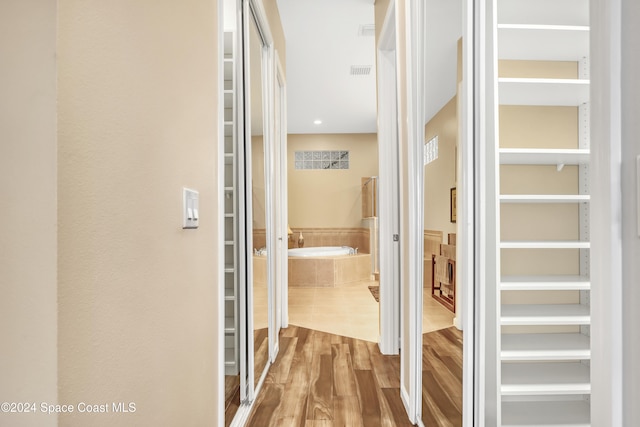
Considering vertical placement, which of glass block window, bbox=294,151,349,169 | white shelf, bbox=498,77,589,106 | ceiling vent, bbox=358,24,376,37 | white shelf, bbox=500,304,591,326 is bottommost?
white shelf, bbox=500,304,591,326

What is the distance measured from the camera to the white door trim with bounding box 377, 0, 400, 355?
2.78 meters

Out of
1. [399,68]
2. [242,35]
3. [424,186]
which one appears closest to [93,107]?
[424,186]

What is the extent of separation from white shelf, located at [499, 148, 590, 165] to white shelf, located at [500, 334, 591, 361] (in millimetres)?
590

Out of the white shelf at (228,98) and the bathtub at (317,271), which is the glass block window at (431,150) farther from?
the bathtub at (317,271)

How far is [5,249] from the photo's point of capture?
51 cm

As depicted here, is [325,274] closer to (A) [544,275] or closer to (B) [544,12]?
(A) [544,275]

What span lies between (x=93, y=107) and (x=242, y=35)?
162 centimetres

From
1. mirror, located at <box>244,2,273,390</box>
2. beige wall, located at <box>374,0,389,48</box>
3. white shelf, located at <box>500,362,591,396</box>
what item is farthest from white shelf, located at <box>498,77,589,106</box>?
beige wall, located at <box>374,0,389,48</box>

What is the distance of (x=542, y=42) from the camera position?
1191 millimetres

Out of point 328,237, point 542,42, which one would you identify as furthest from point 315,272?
point 542,42

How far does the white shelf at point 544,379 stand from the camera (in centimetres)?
115

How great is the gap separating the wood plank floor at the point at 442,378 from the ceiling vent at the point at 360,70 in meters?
3.48

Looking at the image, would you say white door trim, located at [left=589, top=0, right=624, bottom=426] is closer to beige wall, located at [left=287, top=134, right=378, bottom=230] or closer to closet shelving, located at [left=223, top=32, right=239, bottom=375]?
closet shelving, located at [left=223, top=32, right=239, bottom=375]

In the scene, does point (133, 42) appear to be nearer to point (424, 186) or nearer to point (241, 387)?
point (424, 186)
